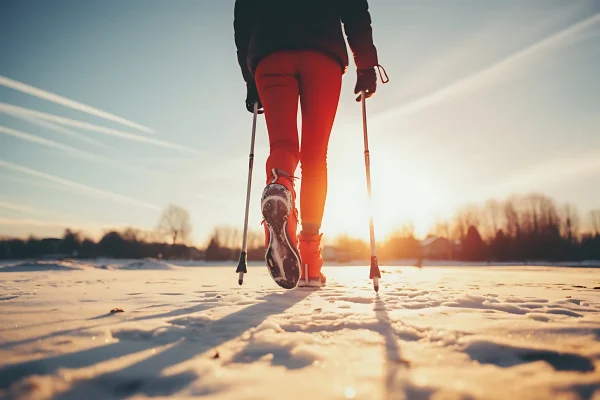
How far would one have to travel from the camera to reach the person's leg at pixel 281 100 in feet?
7.18

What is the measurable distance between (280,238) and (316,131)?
1.02 metres

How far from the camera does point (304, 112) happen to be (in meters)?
2.44

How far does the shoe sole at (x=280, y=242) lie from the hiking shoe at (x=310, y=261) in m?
0.54

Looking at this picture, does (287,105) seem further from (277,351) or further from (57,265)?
(57,265)

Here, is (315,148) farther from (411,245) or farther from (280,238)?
(411,245)

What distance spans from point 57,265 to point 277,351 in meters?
10.4

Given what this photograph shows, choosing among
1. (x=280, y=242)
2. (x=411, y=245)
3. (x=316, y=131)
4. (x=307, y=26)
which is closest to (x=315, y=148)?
(x=316, y=131)

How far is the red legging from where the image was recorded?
219 cm

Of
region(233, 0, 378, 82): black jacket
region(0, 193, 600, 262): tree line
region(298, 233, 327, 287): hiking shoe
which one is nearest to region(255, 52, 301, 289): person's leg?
region(233, 0, 378, 82): black jacket

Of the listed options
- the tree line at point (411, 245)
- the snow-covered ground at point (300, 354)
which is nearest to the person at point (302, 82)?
the snow-covered ground at point (300, 354)

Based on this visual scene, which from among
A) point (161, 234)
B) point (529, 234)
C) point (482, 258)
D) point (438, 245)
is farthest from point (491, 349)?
point (438, 245)

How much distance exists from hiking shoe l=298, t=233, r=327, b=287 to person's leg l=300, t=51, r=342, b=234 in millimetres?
69

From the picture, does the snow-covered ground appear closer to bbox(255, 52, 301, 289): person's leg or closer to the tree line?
bbox(255, 52, 301, 289): person's leg

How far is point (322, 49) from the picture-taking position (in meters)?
2.22
